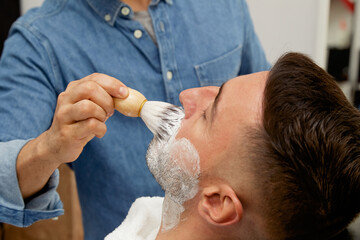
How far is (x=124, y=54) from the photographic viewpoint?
1218mm

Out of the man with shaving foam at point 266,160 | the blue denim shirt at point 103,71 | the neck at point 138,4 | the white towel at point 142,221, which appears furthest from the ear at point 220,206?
the neck at point 138,4

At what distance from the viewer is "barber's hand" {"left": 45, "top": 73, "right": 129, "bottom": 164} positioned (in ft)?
2.79

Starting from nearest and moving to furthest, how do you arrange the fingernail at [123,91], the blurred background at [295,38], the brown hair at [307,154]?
the brown hair at [307,154] → the fingernail at [123,91] → the blurred background at [295,38]

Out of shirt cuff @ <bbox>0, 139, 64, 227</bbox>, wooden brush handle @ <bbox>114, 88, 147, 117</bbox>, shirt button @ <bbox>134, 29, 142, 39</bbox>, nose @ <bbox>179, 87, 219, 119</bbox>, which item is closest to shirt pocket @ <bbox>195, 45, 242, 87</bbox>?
shirt button @ <bbox>134, 29, 142, 39</bbox>

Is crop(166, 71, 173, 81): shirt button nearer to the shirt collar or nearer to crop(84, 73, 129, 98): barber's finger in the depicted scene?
the shirt collar

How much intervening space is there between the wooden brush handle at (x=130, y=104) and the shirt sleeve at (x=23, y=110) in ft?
0.97

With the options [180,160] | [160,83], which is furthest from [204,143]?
[160,83]

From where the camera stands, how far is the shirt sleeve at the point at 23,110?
0.98m

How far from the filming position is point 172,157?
36.3 inches

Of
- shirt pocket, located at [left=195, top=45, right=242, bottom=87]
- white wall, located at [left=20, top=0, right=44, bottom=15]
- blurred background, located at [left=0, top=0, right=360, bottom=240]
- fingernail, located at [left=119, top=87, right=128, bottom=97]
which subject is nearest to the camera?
fingernail, located at [left=119, top=87, right=128, bottom=97]

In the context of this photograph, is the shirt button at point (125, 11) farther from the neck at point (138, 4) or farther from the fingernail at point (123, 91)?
the fingernail at point (123, 91)

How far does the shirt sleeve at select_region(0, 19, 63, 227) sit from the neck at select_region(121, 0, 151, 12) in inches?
12.1

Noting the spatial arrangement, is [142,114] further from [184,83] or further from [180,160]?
[184,83]

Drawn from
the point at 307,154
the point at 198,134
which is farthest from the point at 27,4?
the point at 307,154
